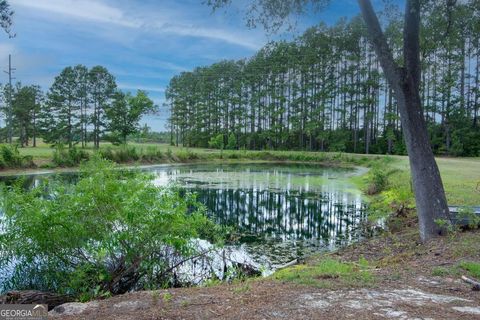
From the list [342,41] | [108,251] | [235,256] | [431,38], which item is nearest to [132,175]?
[108,251]

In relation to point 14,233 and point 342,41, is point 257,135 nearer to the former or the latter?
point 342,41

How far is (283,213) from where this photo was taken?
1473 cm

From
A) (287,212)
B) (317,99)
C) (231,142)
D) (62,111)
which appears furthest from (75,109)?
(287,212)

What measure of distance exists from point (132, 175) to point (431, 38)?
8.25 meters

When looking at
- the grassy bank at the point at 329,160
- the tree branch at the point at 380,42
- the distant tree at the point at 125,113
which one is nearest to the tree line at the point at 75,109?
the distant tree at the point at 125,113

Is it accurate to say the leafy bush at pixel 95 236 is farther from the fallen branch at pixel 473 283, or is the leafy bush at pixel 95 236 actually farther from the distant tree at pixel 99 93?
the distant tree at pixel 99 93

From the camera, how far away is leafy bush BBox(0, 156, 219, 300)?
19.3ft

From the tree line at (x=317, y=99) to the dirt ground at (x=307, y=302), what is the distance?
32079mm

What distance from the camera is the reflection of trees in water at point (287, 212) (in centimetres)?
1165

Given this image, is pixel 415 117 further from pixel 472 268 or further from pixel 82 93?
pixel 82 93

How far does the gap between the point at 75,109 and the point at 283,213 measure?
44640 millimetres

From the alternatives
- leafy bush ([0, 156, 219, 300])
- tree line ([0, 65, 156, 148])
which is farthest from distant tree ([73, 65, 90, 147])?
leafy bush ([0, 156, 219, 300])

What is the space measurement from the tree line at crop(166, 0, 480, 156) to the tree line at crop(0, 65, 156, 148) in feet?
31.3

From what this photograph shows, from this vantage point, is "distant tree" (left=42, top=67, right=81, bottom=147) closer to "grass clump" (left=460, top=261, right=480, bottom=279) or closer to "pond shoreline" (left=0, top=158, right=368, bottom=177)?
"pond shoreline" (left=0, top=158, right=368, bottom=177)
